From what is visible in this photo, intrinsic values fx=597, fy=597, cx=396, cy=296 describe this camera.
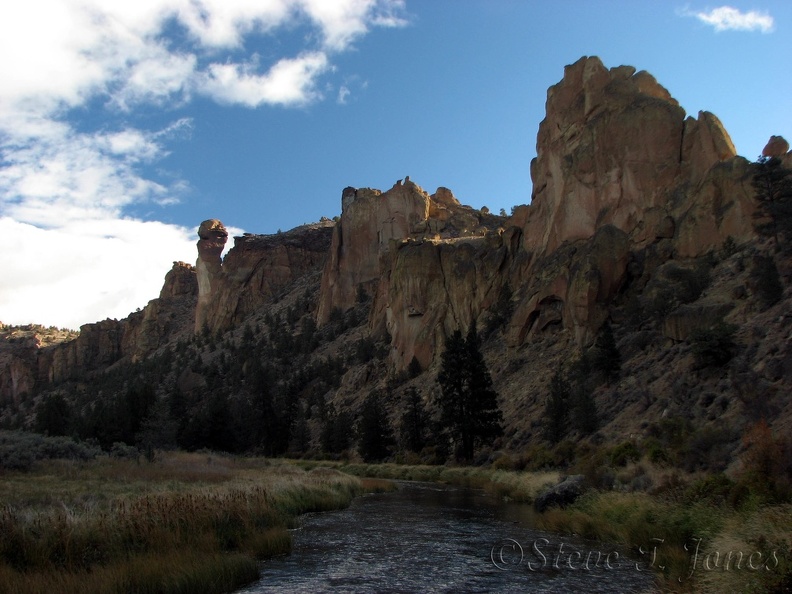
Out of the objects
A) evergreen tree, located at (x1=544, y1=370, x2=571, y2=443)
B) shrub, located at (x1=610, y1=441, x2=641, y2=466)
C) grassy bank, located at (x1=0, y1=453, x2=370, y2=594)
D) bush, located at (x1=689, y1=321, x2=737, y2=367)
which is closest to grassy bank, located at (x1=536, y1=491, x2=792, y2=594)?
shrub, located at (x1=610, y1=441, x2=641, y2=466)

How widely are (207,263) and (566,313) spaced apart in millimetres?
135889

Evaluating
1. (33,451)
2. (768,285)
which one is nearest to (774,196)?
(768,285)

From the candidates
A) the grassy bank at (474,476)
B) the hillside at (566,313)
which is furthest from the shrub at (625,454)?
the grassy bank at (474,476)

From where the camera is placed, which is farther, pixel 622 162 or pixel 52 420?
pixel 52 420

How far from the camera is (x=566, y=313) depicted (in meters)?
56.3

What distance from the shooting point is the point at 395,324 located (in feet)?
284

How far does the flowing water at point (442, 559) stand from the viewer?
480 inches

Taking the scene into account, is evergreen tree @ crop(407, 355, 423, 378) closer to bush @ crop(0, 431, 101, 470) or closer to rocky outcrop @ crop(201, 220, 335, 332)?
bush @ crop(0, 431, 101, 470)

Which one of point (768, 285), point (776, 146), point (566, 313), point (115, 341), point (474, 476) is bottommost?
point (474, 476)

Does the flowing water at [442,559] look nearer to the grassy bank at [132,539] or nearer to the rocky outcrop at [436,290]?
the grassy bank at [132,539]

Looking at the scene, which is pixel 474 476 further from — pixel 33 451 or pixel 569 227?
pixel 569 227

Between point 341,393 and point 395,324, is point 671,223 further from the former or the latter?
point 341,393

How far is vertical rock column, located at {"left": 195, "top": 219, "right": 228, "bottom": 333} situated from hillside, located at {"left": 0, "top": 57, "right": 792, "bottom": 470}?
32320 millimetres

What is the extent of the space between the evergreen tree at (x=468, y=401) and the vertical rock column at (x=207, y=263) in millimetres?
114859
